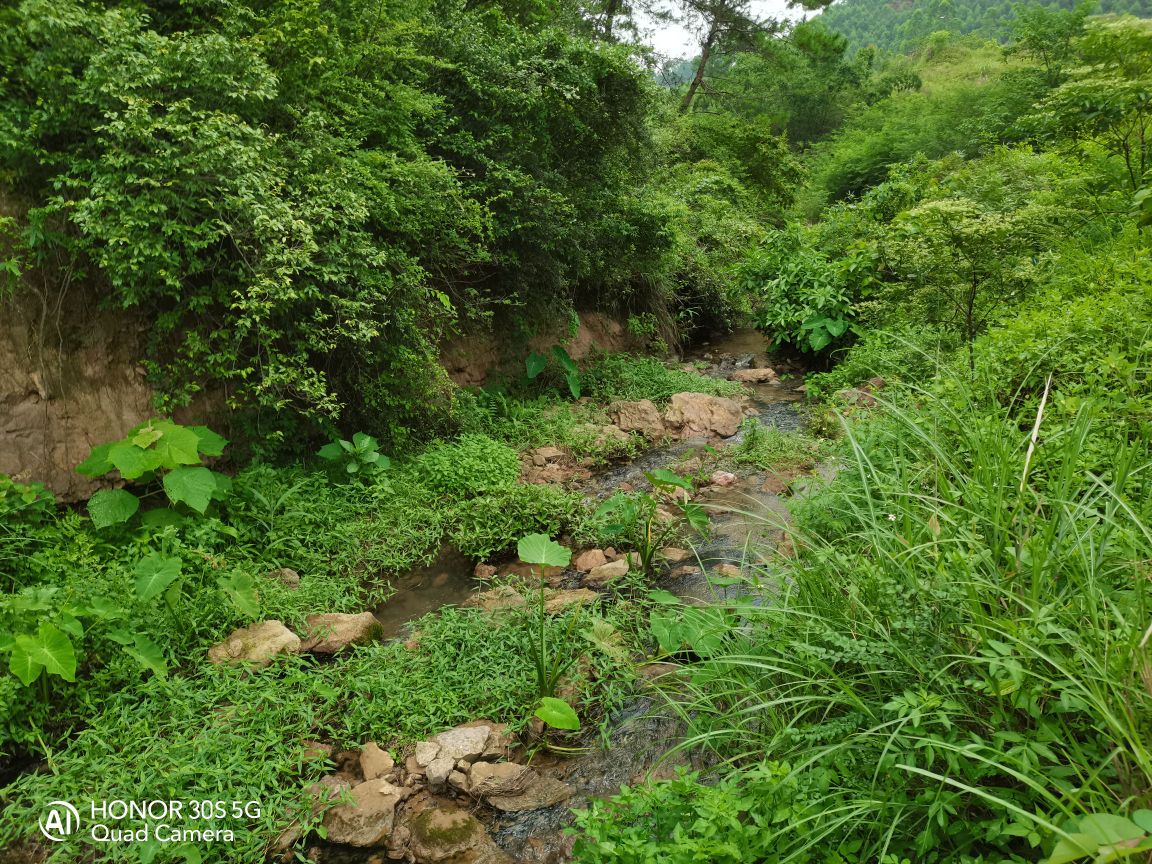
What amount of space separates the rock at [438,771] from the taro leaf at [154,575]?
1.78 meters

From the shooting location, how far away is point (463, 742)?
3.02 meters

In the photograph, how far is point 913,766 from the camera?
179cm

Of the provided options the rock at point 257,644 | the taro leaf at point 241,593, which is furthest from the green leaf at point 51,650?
the taro leaf at point 241,593

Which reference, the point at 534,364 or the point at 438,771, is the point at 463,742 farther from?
the point at 534,364

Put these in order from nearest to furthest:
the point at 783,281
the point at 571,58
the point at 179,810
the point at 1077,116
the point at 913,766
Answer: the point at 913,766 < the point at 179,810 < the point at 1077,116 < the point at 571,58 < the point at 783,281

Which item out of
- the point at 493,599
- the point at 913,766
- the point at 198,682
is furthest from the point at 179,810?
the point at 913,766

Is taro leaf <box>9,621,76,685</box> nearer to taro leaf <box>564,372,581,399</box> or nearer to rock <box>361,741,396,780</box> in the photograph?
rock <box>361,741,396,780</box>

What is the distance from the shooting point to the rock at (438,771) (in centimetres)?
288

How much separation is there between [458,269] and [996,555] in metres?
5.80

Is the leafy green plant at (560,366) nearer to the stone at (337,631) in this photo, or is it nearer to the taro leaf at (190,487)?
the taro leaf at (190,487)

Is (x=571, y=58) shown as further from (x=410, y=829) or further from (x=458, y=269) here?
(x=410, y=829)

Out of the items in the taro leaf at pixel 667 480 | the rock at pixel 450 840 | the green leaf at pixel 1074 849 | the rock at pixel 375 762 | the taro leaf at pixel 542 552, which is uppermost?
the green leaf at pixel 1074 849

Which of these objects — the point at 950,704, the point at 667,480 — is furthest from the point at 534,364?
the point at 950,704

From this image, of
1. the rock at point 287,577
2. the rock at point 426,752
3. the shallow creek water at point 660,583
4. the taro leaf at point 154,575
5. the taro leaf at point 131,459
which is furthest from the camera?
the rock at point 287,577
